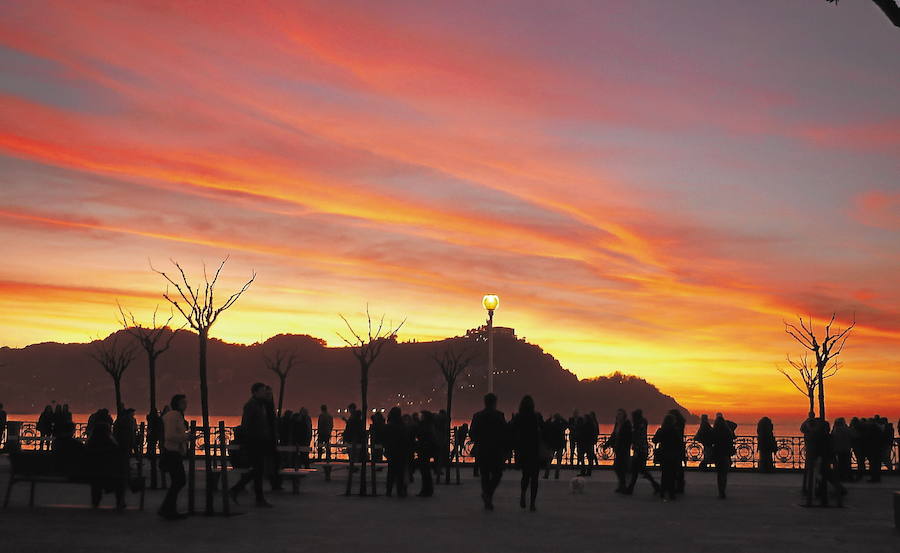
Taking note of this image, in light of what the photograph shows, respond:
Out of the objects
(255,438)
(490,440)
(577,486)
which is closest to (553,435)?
(577,486)

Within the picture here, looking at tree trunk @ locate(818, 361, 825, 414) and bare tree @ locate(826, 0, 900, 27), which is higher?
bare tree @ locate(826, 0, 900, 27)

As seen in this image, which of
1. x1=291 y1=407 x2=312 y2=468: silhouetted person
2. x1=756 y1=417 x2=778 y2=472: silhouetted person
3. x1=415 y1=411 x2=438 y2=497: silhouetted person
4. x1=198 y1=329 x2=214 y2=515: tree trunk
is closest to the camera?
x1=198 y1=329 x2=214 y2=515: tree trunk

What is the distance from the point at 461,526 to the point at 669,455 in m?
7.87

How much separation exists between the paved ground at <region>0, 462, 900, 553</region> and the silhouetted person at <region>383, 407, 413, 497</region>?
0.51 meters

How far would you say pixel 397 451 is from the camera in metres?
21.7

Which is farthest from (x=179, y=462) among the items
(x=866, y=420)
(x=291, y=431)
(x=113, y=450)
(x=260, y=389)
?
(x=866, y=420)

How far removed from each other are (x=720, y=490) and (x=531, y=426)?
606 cm

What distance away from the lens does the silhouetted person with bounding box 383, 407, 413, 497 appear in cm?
2153

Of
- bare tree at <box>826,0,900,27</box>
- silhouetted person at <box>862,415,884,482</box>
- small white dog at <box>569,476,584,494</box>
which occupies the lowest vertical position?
small white dog at <box>569,476,584,494</box>

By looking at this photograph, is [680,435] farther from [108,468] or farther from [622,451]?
[108,468]

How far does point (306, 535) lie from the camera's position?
1416cm

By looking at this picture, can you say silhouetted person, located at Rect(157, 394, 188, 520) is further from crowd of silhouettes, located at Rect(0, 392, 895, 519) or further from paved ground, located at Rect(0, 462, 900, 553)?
paved ground, located at Rect(0, 462, 900, 553)

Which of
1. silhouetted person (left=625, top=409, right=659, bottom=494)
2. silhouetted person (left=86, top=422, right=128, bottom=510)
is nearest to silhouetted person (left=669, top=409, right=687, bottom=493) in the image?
silhouetted person (left=625, top=409, right=659, bottom=494)

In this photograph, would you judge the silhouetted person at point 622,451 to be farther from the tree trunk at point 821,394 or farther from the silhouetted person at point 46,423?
the silhouetted person at point 46,423
